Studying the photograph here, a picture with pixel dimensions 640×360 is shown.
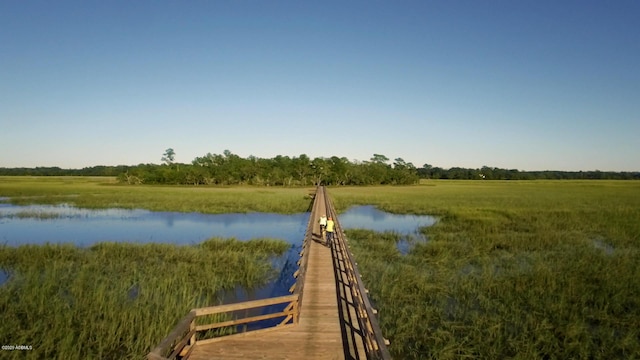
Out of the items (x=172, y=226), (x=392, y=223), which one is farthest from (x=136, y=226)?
(x=392, y=223)

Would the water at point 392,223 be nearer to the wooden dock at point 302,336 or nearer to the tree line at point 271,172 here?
the wooden dock at point 302,336

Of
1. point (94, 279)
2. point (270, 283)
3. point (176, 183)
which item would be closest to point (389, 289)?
point (270, 283)

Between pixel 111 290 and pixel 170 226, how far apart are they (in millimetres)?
15790

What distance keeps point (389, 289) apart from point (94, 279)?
10.5 meters

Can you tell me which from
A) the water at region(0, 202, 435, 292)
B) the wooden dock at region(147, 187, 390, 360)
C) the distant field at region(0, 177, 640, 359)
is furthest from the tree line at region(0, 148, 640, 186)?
the wooden dock at region(147, 187, 390, 360)

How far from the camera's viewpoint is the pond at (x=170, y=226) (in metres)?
19.5

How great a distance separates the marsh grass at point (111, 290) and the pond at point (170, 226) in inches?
71.0

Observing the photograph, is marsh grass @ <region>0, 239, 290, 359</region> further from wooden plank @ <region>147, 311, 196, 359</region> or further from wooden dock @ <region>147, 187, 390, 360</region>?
wooden plank @ <region>147, 311, 196, 359</region>

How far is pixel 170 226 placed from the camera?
82.4ft

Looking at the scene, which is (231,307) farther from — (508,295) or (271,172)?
(271,172)

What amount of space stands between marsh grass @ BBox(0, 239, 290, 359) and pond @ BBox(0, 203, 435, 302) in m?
1.80

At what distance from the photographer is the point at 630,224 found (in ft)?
81.6

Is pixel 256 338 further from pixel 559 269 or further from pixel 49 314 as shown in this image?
pixel 559 269

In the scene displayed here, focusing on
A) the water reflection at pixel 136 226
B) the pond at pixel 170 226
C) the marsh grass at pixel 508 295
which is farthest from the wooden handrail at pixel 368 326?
the water reflection at pixel 136 226
